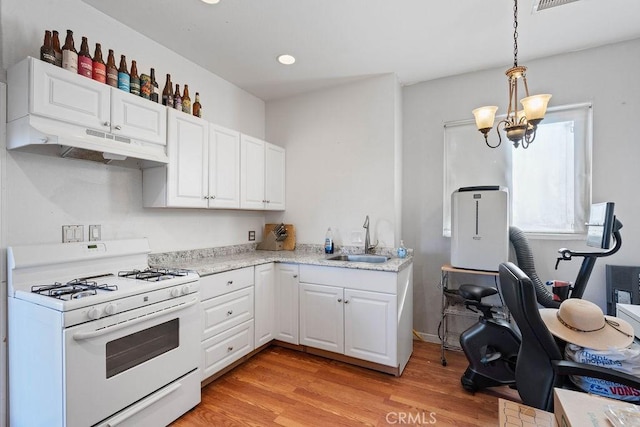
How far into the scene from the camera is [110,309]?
1.52 metres

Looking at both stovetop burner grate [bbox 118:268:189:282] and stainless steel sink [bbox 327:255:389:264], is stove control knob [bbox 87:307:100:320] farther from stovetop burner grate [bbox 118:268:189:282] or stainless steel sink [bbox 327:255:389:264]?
stainless steel sink [bbox 327:255:389:264]

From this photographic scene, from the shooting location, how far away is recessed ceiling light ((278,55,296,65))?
269 centimetres

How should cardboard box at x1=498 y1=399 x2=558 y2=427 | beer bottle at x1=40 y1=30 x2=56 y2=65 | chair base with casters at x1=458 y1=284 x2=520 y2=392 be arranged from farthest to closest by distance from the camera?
chair base with casters at x1=458 y1=284 x2=520 y2=392, beer bottle at x1=40 y1=30 x2=56 y2=65, cardboard box at x1=498 y1=399 x2=558 y2=427

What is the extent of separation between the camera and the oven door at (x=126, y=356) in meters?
1.42

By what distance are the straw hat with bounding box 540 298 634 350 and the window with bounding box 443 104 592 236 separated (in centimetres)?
151

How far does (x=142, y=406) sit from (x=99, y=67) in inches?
80.6

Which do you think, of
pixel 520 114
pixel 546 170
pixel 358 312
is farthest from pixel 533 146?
pixel 358 312

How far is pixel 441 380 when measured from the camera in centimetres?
238

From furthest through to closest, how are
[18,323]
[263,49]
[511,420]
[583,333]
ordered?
[263,49]
[18,323]
[583,333]
[511,420]

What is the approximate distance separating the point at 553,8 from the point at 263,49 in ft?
7.13

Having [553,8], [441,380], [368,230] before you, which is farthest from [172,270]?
[553,8]

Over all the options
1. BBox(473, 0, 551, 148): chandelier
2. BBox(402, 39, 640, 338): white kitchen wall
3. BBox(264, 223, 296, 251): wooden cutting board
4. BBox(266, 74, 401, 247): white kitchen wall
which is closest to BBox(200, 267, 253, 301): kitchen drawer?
BBox(264, 223, 296, 251): wooden cutting board

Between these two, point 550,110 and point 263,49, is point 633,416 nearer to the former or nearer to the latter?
point 550,110

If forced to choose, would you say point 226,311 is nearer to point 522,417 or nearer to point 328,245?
point 328,245
